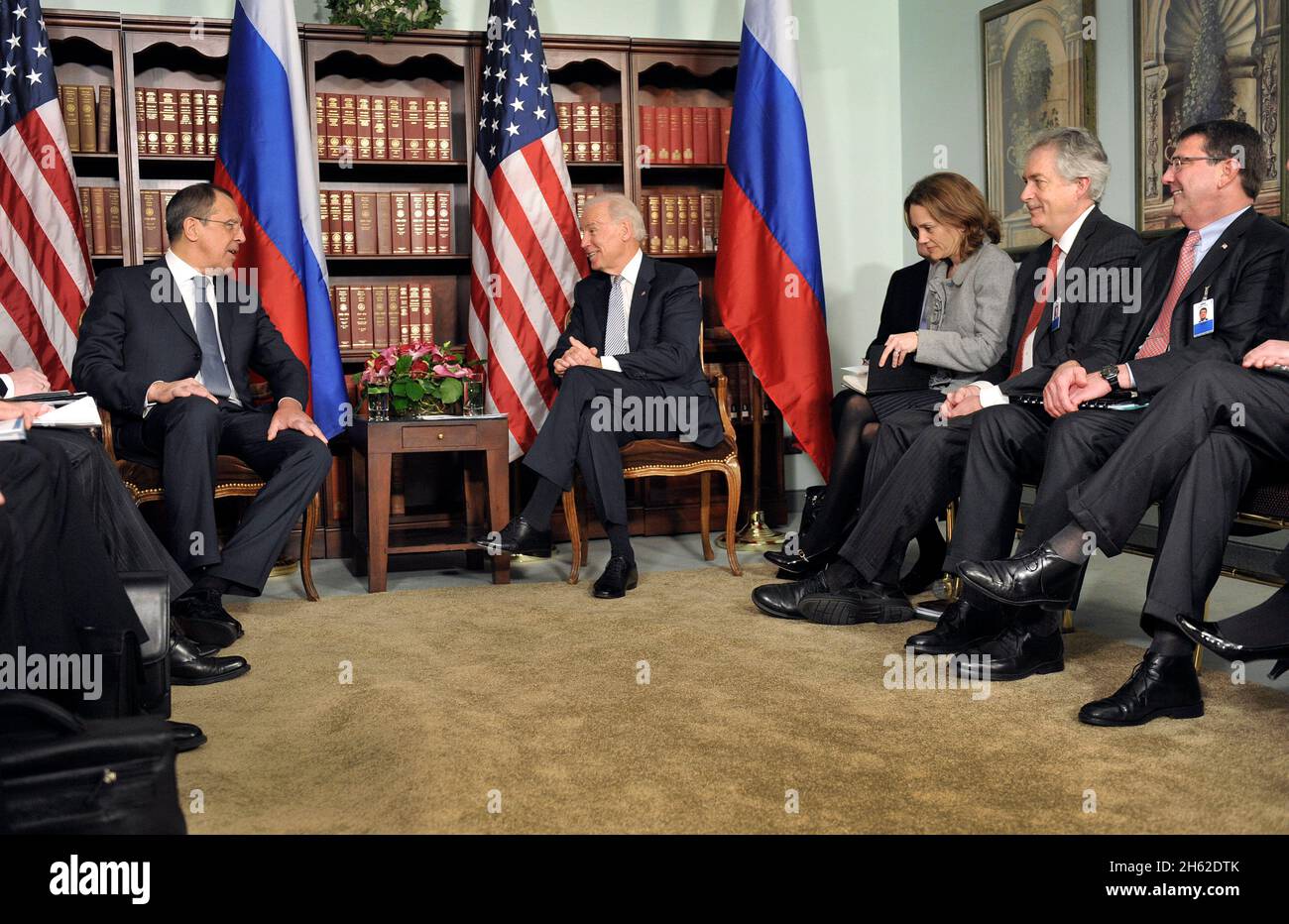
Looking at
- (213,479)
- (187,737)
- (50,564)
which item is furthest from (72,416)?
(187,737)

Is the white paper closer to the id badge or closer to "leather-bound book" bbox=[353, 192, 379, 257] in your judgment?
A: "leather-bound book" bbox=[353, 192, 379, 257]

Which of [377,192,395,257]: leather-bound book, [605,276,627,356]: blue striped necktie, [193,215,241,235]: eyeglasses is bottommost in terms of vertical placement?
[605,276,627,356]: blue striped necktie

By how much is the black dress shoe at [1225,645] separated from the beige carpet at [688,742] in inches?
5.2

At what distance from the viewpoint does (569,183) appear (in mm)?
4812

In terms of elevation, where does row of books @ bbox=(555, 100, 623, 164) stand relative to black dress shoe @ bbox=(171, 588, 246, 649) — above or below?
above

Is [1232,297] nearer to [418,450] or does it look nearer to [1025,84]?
[1025,84]

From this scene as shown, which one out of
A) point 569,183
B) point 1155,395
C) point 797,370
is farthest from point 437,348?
point 1155,395

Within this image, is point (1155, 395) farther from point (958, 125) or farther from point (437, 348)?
point (958, 125)

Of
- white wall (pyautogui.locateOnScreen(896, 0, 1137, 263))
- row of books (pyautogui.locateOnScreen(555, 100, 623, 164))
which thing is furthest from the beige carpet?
row of books (pyautogui.locateOnScreen(555, 100, 623, 164))

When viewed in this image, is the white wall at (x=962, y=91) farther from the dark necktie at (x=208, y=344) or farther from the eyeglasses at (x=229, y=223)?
the dark necktie at (x=208, y=344)

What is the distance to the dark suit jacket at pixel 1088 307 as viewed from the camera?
3160 millimetres

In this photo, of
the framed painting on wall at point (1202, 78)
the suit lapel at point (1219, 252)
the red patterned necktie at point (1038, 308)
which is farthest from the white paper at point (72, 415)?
the framed painting on wall at point (1202, 78)

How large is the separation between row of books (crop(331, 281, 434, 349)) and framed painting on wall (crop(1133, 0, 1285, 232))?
2.80 m

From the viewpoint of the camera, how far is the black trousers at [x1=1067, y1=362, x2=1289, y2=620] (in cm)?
254
